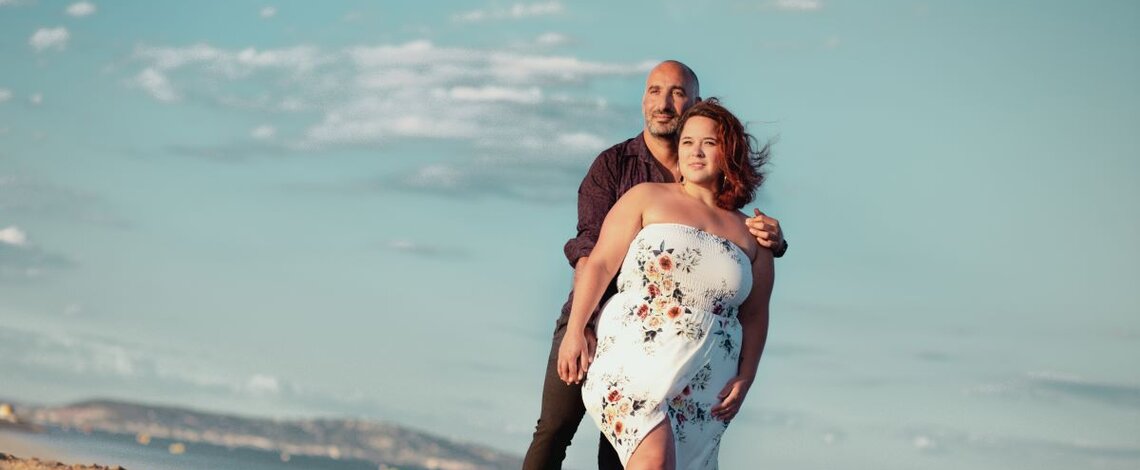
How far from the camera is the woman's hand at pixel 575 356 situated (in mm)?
5328

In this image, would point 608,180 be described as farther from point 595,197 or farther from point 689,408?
point 689,408

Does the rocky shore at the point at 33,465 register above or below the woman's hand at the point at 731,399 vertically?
below

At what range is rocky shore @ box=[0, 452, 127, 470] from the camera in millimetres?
9100

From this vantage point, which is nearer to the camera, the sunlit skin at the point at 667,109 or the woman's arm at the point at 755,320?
the woman's arm at the point at 755,320

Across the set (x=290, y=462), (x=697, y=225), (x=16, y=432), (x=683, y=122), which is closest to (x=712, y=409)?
(x=697, y=225)

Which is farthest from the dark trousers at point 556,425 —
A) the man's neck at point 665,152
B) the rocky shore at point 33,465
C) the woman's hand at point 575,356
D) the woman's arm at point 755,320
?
the rocky shore at point 33,465

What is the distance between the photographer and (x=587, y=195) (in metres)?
6.05

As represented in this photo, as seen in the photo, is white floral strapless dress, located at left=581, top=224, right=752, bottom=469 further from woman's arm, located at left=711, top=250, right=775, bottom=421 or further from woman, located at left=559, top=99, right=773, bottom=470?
woman's arm, located at left=711, top=250, right=775, bottom=421

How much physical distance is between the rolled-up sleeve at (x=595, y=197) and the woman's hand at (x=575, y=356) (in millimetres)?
499

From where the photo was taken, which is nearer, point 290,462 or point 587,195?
point 587,195

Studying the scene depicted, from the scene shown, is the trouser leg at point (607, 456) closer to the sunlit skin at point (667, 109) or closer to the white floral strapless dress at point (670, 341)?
the white floral strapless dress at point (670, 341)

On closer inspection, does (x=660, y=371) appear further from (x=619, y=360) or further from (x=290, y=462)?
(x=290, y=462)

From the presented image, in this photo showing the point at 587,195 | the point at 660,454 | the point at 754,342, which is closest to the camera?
the point at 660,454

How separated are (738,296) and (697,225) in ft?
0.91
